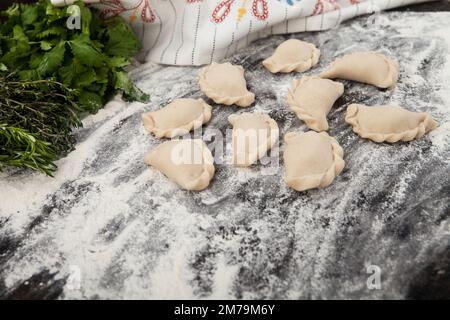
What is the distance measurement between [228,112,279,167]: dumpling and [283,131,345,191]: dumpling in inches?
4.1

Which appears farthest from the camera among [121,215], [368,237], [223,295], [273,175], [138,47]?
[138,47]

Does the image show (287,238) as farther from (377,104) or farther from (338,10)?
(338,10)

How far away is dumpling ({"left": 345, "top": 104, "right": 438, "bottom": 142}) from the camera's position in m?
2.04

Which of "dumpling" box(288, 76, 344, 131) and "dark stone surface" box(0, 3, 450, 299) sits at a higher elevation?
"dumpling" box(288, 76, 344, 131)

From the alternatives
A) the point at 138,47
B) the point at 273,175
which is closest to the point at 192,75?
the point at 138,47

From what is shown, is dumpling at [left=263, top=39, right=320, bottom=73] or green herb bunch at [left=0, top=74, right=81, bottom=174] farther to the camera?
dumpling at [left=263, top=39, right=320, bottom=73]

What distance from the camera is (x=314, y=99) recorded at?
2.16 meters

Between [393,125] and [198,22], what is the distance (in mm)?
1177

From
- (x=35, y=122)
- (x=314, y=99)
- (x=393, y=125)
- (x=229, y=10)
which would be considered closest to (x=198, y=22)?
(x=229, y=10)

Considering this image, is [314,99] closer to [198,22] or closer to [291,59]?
[291,59]

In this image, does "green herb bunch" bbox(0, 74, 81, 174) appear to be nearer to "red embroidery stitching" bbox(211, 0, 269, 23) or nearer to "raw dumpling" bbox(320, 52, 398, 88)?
"red embroidery stitching" bbox(211, 0, 269, 23)

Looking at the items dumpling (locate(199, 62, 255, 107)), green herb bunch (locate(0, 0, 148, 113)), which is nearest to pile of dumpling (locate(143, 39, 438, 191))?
dumpling (locate(199, 62, 255, 107))

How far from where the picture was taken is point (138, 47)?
2490mm

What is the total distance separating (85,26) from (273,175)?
120 centimetres
